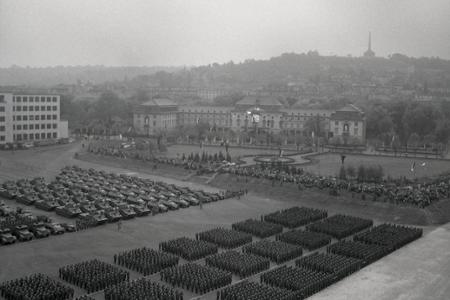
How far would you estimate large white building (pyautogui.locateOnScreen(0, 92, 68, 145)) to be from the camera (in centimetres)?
5744

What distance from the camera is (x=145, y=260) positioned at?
21484 mm

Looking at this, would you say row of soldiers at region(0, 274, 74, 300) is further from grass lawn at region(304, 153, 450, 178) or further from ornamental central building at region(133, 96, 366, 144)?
ornamental central building at region(133, 96, 366, 144)

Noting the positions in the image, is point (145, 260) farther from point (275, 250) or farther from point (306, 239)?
point (306, 239)

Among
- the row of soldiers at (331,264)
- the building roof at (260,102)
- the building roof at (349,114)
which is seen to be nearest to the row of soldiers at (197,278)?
the row of soldiers at (331,264)

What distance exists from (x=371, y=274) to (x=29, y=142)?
46.0m

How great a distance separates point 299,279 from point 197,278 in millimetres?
3658

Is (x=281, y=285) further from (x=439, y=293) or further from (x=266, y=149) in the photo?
(x=266, y=149)

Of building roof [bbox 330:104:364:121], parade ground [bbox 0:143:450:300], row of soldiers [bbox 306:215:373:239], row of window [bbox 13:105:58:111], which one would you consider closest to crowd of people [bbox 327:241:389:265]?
parade ground [bbox 0:143:450:300]

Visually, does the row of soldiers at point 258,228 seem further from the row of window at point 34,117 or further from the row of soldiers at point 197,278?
the row of window at point 34,117

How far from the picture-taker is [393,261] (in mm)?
23453

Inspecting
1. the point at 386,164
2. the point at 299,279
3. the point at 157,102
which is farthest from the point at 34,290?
the point at 157,102

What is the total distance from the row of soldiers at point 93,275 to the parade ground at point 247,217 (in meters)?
0.40

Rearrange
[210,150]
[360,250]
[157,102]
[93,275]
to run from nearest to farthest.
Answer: [93,275] → [360,250] → [210,150] → [157,102]

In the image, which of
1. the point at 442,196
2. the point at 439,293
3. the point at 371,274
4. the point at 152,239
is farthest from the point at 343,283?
the point at 442,196
